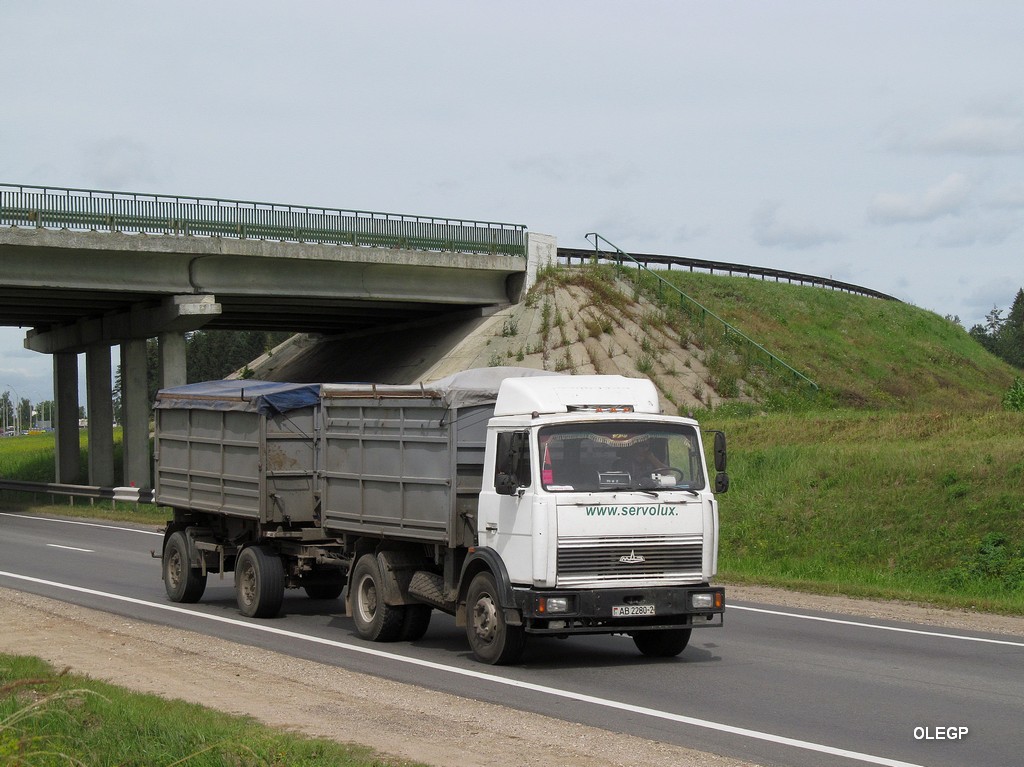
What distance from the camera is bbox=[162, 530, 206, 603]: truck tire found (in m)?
16.5

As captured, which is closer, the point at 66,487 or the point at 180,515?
the point at 180,515

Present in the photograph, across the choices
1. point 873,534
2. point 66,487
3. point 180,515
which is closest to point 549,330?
point 66,487

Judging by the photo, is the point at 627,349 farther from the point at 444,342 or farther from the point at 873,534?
the point at 873,534

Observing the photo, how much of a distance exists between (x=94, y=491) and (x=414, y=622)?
2665 cm

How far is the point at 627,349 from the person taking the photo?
138ft

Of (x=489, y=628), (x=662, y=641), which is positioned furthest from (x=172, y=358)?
(x=662, y=641)

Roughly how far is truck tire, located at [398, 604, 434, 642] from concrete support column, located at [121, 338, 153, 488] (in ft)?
101

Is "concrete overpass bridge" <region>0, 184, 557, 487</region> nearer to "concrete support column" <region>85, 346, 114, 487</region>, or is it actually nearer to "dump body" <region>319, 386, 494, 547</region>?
"concrete support column" <region>85, 346, 114, 487</region>

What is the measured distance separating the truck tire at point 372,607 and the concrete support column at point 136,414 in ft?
99.3

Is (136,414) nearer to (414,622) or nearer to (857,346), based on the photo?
(857,346)

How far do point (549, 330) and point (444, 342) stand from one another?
13.7 ft

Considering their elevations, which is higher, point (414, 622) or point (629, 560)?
point (629, 560)

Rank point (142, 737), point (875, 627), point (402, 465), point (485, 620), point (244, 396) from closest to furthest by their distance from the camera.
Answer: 1. point (142, 737)
2. point (485, 620)
3. point (402, 465)
4. point (875, 627)
5. point (244, 396)

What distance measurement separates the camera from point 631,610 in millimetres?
11156
